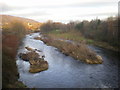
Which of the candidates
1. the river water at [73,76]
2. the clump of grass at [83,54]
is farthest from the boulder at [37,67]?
the clump of grass at [83,54]

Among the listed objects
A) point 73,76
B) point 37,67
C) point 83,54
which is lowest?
point 73,76

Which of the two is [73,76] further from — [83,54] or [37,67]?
[83,54]

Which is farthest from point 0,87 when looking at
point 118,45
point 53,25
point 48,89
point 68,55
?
point 53,25

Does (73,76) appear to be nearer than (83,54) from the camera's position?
Yes

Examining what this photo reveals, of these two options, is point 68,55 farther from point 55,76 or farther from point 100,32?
point 100,32

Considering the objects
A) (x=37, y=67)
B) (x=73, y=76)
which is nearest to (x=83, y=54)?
(x=37, y=67)

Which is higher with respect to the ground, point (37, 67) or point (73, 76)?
point (37, 67)

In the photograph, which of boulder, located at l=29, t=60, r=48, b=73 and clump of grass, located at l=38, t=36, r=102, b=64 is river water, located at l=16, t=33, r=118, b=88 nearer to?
boulder, located at l=29, t=60, r=48, b=73

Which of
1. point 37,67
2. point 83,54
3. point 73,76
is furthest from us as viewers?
point 83,54

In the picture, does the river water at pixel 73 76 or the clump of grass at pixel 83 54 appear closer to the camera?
the river water at pixel 73 76

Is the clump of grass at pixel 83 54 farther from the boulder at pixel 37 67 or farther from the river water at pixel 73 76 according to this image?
the boulder at pixel 37 67

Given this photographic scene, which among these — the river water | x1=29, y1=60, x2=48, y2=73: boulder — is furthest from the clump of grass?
x1=29, y1=60, x2=48, y2=73: boulder

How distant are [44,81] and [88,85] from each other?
567cm

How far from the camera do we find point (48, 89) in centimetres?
1881
